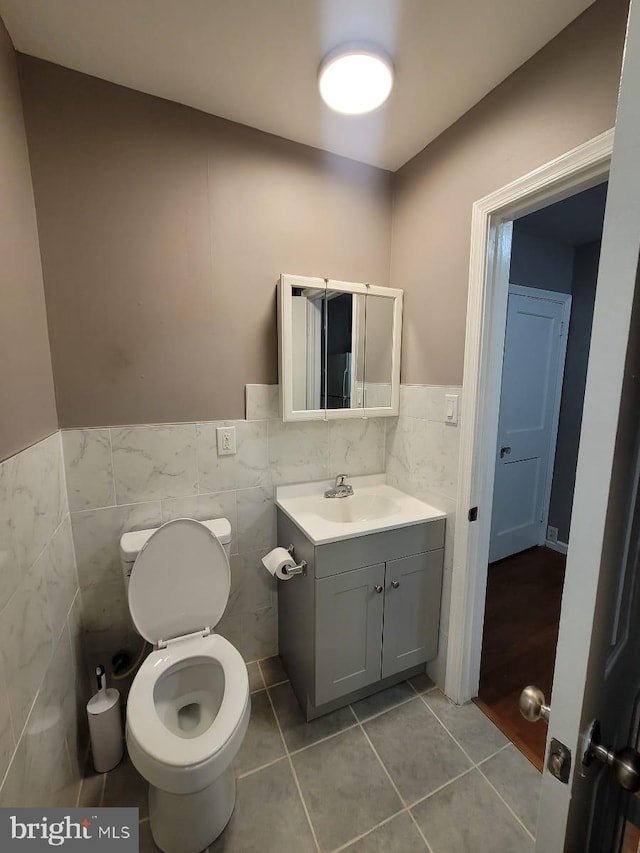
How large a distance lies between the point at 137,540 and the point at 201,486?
0.33 metres

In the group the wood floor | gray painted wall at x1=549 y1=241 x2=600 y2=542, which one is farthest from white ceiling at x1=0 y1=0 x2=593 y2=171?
the wood floor

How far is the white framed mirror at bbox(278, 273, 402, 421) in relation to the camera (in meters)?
1.58

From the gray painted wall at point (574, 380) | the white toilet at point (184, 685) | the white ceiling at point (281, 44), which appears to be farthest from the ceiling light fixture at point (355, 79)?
the gray painted wall at point (574, 380)

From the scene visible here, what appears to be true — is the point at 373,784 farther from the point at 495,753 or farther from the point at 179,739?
the point at 179,739

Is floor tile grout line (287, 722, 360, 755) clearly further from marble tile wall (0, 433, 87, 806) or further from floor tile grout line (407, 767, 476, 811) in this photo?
marble tile wall (0, 433, 87, 806)

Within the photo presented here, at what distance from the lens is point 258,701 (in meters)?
1.60

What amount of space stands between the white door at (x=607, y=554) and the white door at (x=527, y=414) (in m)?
2.25

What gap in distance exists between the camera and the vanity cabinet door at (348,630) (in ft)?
4.59

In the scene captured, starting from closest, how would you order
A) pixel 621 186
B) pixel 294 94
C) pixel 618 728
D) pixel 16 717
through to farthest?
pixel 621 186 → pixel 618 728 → pixel 16 717 → pixel 294 94

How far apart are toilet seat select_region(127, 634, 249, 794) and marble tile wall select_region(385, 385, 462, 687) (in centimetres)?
98

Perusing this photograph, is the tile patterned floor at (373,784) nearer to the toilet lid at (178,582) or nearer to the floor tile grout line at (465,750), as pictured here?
the floor tile grout line at (465,750)

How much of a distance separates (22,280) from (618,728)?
5.77ft

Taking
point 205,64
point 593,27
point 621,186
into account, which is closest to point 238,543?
point 621,186

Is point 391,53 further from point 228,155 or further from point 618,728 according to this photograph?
point 618,728
